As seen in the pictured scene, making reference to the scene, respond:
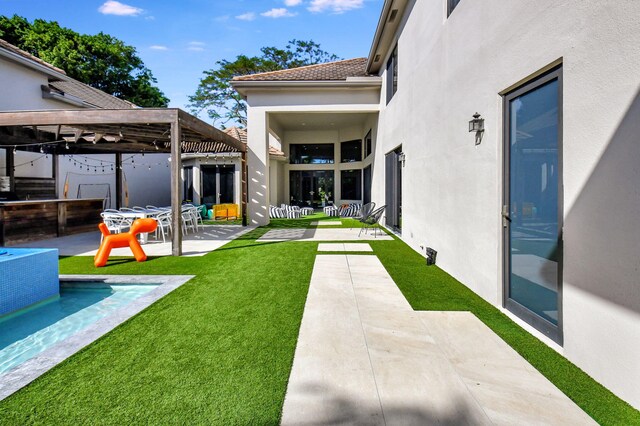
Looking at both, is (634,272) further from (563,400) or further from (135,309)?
(135,309)

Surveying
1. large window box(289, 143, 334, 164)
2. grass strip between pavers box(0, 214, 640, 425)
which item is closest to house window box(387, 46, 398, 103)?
grass strip between pavers box(0, 214, 640, 425)

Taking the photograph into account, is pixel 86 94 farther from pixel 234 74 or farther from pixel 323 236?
pixel 234 74

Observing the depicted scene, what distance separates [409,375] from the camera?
8.61ft

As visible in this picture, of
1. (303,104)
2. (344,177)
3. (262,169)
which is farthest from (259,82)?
(344,177)

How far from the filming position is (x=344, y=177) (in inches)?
795

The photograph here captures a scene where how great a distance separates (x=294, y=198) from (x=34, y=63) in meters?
13.5

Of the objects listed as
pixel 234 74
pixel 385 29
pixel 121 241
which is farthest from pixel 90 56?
pixel 121 241

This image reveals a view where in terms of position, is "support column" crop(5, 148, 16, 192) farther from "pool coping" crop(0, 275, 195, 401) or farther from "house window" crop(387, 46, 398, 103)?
"house window" crop(387, 46, 398, 103)

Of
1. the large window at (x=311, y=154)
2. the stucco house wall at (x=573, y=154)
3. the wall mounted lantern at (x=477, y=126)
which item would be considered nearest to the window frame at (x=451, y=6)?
the stucco house wall at (x=573, y=154)

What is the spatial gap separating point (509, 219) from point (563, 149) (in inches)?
50.6

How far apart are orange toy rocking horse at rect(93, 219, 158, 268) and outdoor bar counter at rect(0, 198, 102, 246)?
3.80 metres

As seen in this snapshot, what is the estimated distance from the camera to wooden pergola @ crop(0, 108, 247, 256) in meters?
7.36

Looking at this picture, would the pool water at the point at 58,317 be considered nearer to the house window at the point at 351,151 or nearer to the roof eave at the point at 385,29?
the roof eave at the point at 385,29

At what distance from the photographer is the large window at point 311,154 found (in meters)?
20.8
